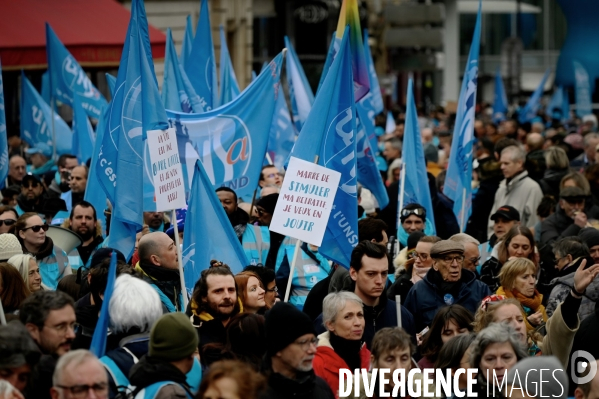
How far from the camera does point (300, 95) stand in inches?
626

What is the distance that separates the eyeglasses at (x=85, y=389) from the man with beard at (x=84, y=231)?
17.1 feet

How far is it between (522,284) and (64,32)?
14941 mm

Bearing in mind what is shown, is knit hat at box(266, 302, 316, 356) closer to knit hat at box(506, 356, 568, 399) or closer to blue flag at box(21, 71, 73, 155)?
knit hat at box(506, 356, 568, 399)

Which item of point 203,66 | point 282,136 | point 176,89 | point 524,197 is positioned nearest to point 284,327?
point 176,89

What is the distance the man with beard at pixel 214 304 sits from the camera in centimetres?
717

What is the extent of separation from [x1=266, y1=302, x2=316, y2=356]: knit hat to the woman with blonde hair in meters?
2.76

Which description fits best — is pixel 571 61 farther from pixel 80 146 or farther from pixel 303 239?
pixel 303 239

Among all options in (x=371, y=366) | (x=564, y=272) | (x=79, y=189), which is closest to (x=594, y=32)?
(x=79, y=189)

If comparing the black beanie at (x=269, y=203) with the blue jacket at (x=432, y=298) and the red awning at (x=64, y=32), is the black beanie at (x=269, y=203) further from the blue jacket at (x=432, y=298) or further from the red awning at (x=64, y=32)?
the red awning at (x=64, y=32)

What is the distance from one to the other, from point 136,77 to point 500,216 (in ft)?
10.5

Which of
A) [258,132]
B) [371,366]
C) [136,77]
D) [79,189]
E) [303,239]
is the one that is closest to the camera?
[371,366]

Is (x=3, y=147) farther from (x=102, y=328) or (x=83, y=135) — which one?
(x=102, y=328)

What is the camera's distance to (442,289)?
845 cm

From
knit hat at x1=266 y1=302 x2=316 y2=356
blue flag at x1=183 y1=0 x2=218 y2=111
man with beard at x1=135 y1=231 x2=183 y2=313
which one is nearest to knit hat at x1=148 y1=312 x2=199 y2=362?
knit hat at x1=266 y1=302 x2=316 y2=356
